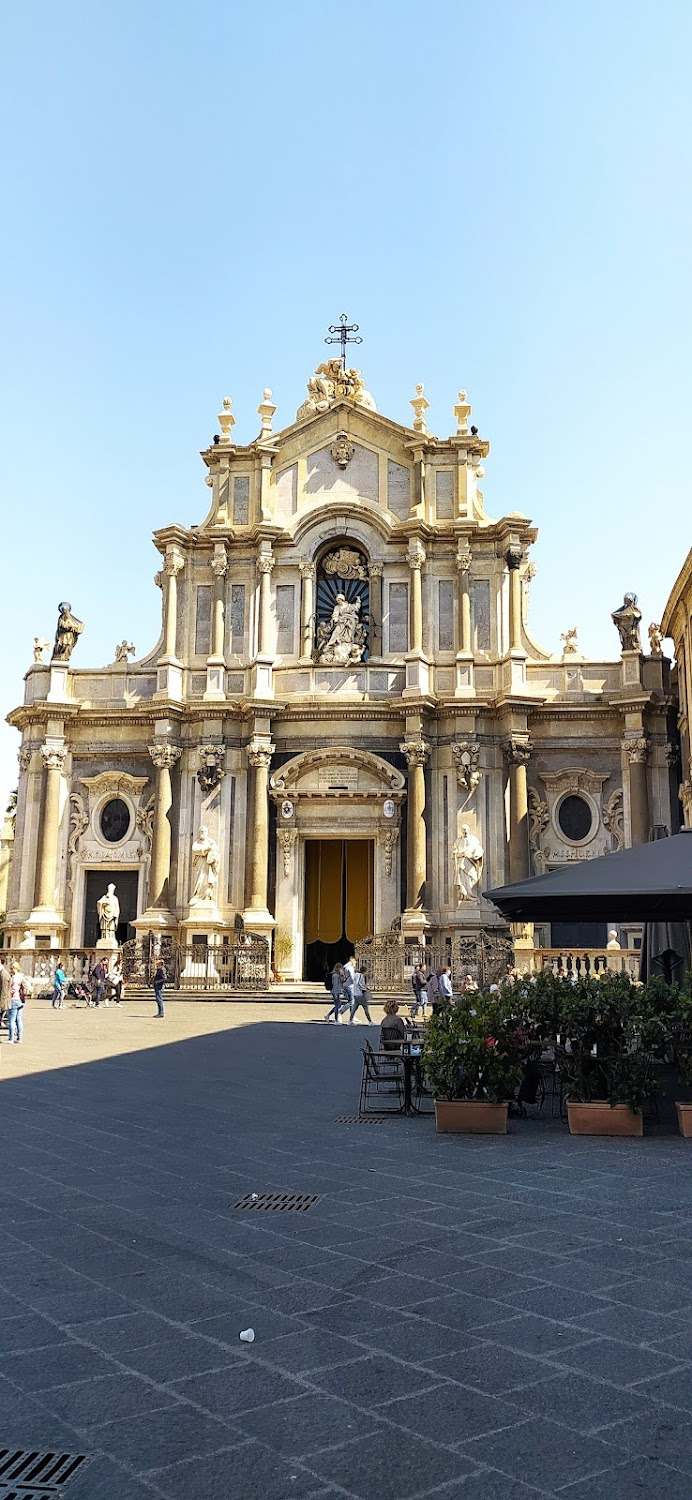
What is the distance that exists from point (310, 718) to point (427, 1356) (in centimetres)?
2798

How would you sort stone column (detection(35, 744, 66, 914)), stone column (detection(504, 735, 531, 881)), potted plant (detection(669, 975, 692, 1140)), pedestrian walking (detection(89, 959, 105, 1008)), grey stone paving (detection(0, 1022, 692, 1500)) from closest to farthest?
1. grey stone paving (detection(0, 1022, 692, 1500))
2. potted plant (detection(669, 975, 692, 1140))
3. pedestrian walking (detection(89, 959, 105, 1008))
4. stone column (detection(504, 735, 531, 881))
5. stone column (detection(35, 744, 66, 914))

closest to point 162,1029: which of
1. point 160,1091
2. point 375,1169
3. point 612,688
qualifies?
point 160,1091

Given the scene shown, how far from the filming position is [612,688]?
3262 centimetres

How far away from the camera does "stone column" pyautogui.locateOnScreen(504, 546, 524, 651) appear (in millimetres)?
32812

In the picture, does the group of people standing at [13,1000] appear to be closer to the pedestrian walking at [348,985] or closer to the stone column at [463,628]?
the pedestrian walking at [348,985]

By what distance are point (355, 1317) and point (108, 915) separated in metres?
27.9

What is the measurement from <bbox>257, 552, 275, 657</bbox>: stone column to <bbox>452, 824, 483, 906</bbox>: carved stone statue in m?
7.79

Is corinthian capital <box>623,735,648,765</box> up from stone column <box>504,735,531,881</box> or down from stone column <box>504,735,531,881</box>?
Result: up

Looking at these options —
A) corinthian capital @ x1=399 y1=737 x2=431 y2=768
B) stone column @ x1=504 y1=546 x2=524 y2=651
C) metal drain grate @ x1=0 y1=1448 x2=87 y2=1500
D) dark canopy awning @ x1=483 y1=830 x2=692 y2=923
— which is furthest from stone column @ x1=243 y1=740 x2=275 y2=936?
metal drain grate @ x1=0 y1=1448 x2=87 y2=1500

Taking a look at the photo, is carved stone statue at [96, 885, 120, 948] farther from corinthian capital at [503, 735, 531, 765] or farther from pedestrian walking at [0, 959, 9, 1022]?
pedestrian walking at [0, 959, 9, 1022]

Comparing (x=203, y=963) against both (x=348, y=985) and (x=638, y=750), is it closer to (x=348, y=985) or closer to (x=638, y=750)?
(x=348, y=985)

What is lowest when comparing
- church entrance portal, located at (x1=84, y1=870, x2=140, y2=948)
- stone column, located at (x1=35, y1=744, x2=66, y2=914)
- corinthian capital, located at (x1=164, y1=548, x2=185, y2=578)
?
church entrance portal, located at (x1=84, y1=870, x2=140, y2=948)

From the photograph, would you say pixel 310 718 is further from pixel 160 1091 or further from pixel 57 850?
pixel 160 1091

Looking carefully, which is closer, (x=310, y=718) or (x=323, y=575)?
(x=310, y=718)
